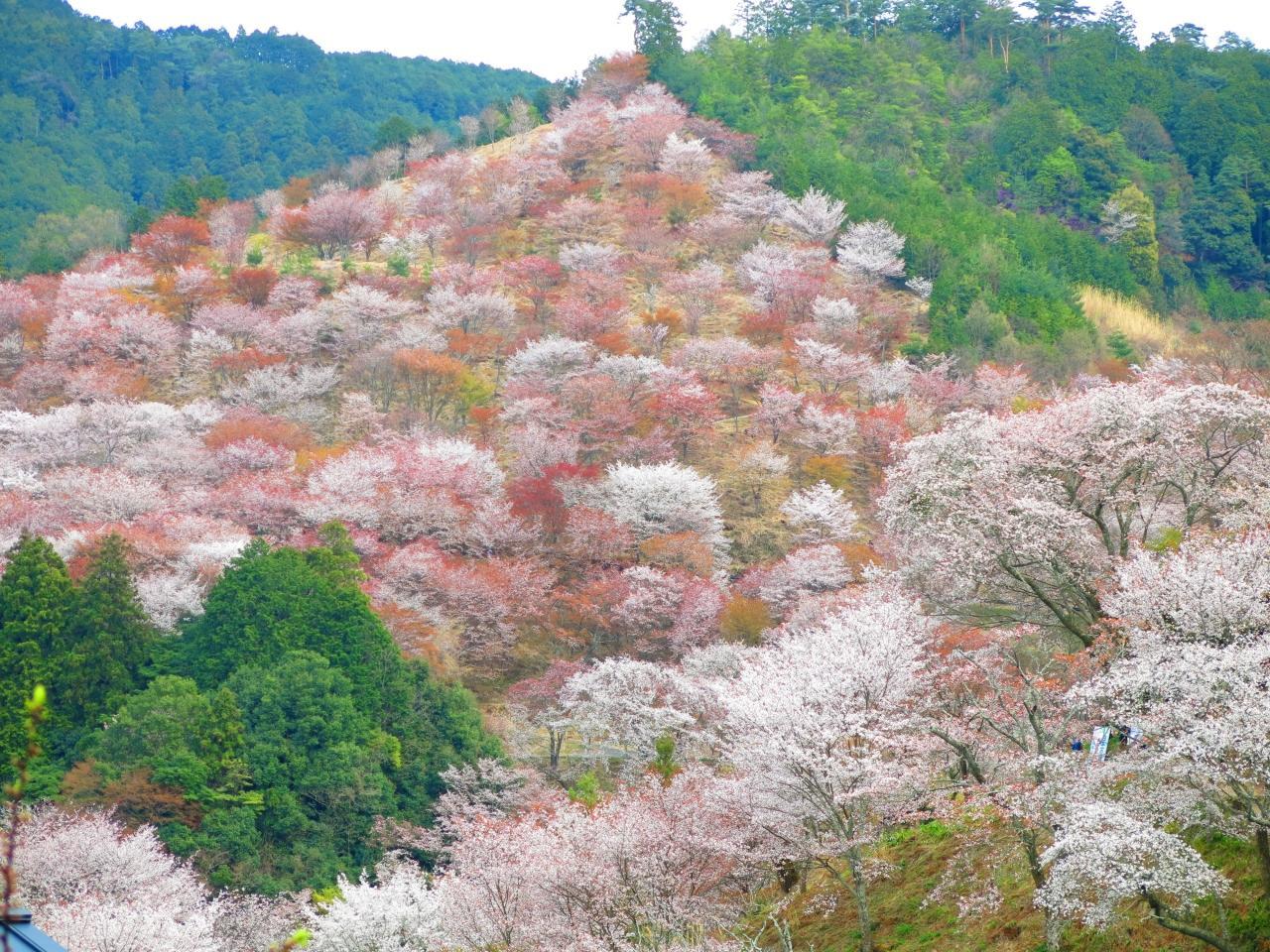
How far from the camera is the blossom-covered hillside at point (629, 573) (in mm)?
13312

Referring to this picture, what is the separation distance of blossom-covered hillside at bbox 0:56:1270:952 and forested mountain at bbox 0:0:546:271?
22871mm

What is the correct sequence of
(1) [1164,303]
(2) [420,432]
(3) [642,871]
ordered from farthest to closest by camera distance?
(1) [1164,303] < (2) [420,432] < (3) [642,871]

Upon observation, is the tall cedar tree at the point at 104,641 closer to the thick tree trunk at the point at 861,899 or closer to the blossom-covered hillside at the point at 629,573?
the blossom-covered hillside at the point at 629,573

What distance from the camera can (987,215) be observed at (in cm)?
5719

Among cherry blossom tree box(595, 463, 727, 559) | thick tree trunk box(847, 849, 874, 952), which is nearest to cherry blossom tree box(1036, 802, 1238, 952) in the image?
thick tree trunk box(847, 849, 874, 952)

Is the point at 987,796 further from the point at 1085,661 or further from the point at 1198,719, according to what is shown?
the point at 1198,719

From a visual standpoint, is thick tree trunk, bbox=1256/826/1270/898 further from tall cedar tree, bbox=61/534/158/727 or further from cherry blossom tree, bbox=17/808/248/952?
tall cedar tree, bbox=61/534/158/727

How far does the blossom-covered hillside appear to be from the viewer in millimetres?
13312

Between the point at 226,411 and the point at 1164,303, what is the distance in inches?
1478

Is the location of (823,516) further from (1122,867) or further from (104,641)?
(1122,867)

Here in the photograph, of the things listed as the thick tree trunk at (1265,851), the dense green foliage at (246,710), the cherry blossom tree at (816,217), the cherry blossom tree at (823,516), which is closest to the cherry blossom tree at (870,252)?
the cherry blossom tree at (816,217)

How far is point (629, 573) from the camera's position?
31.5 m

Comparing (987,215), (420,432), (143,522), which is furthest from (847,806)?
(987,215)

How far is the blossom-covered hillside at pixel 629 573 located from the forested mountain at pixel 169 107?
75.0 feet
